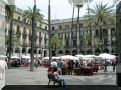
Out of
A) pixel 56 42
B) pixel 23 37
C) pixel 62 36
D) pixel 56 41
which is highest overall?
pixel 62 36

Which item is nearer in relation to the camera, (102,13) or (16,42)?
(102,13)

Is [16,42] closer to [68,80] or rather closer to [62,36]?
[62,36]

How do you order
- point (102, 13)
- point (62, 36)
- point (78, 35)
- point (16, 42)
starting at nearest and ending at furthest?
point (102, 13) → point (16, 42) → point (78, 35) → point (62, 36)

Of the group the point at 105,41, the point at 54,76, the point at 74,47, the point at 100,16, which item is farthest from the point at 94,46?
the point at 54,76

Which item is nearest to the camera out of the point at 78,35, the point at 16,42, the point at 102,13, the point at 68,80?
the point at 68,80

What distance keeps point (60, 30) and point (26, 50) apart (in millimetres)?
19486

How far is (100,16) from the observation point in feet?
155

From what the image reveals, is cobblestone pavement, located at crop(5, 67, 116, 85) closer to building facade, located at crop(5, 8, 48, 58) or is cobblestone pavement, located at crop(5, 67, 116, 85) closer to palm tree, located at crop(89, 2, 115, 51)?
palm tree, located at crop(89, 2, 115, 51)

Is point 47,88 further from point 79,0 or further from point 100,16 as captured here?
point 100,16

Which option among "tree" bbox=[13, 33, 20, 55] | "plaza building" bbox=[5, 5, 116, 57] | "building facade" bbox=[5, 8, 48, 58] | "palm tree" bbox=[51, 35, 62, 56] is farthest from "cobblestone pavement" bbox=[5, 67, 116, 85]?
"palm tree" bbox=[51, 35, 62, 56]

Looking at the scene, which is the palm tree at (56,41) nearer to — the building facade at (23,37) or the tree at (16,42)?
the building facade at (23,37)

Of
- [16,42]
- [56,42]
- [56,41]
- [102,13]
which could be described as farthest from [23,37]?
[102,13]

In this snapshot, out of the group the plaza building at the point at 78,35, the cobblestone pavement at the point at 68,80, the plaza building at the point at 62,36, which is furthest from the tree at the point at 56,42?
the cobblestone pavement at the point at 68,80

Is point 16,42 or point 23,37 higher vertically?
point 23,37
